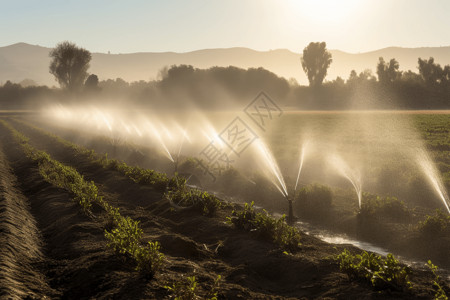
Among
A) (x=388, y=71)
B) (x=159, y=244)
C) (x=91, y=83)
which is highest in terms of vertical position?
(x=388, y=71)

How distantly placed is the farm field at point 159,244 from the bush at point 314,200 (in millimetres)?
220

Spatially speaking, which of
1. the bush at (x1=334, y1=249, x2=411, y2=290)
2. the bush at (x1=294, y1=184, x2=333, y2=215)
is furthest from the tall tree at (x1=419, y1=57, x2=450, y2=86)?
the bush at (x1=334, y1=249, x2=411, y2=290)

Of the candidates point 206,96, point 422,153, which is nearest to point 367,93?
point 206,96

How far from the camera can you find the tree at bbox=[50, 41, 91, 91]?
9088 cm

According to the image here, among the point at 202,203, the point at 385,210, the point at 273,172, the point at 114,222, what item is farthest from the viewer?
the point at 273,172

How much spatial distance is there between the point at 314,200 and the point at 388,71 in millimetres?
80496

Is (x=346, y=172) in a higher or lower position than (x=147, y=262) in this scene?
lower

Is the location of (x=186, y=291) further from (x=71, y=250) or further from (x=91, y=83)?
(x=91, y=83)

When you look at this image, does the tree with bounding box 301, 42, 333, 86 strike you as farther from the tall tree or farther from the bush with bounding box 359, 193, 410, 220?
the bush with bounding box 359, 193, 410, 220

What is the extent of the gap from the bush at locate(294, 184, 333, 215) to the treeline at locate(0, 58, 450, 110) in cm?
7107

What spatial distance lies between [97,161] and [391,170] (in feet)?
50.3

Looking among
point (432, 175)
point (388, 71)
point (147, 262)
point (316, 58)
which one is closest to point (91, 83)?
point (316, 58)

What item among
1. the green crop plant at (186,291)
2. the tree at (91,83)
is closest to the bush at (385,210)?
the green crop plant at (186,291)

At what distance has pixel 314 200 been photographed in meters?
15.4
